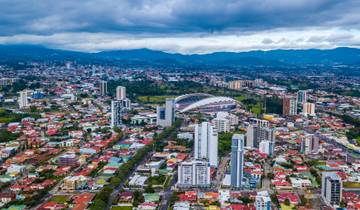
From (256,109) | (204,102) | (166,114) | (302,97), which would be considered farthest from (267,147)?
(302,97)

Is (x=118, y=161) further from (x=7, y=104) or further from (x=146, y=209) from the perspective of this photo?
(x=7, y=104)

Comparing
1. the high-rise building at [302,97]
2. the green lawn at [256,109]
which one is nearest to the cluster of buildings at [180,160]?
the green lawn at [256,109]

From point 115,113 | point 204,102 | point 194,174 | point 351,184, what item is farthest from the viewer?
point 204,102

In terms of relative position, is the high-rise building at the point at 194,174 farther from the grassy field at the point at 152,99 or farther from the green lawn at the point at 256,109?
the grassy field at the point at 152,99

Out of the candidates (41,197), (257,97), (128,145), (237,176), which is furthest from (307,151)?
(257,97)

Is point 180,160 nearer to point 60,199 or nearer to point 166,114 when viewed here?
point 60,199

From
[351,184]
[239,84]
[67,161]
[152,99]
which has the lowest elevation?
[351,184]

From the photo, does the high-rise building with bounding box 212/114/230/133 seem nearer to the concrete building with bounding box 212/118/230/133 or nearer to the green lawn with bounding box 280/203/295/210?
the concrete building with bounding box 212/118/230/133
